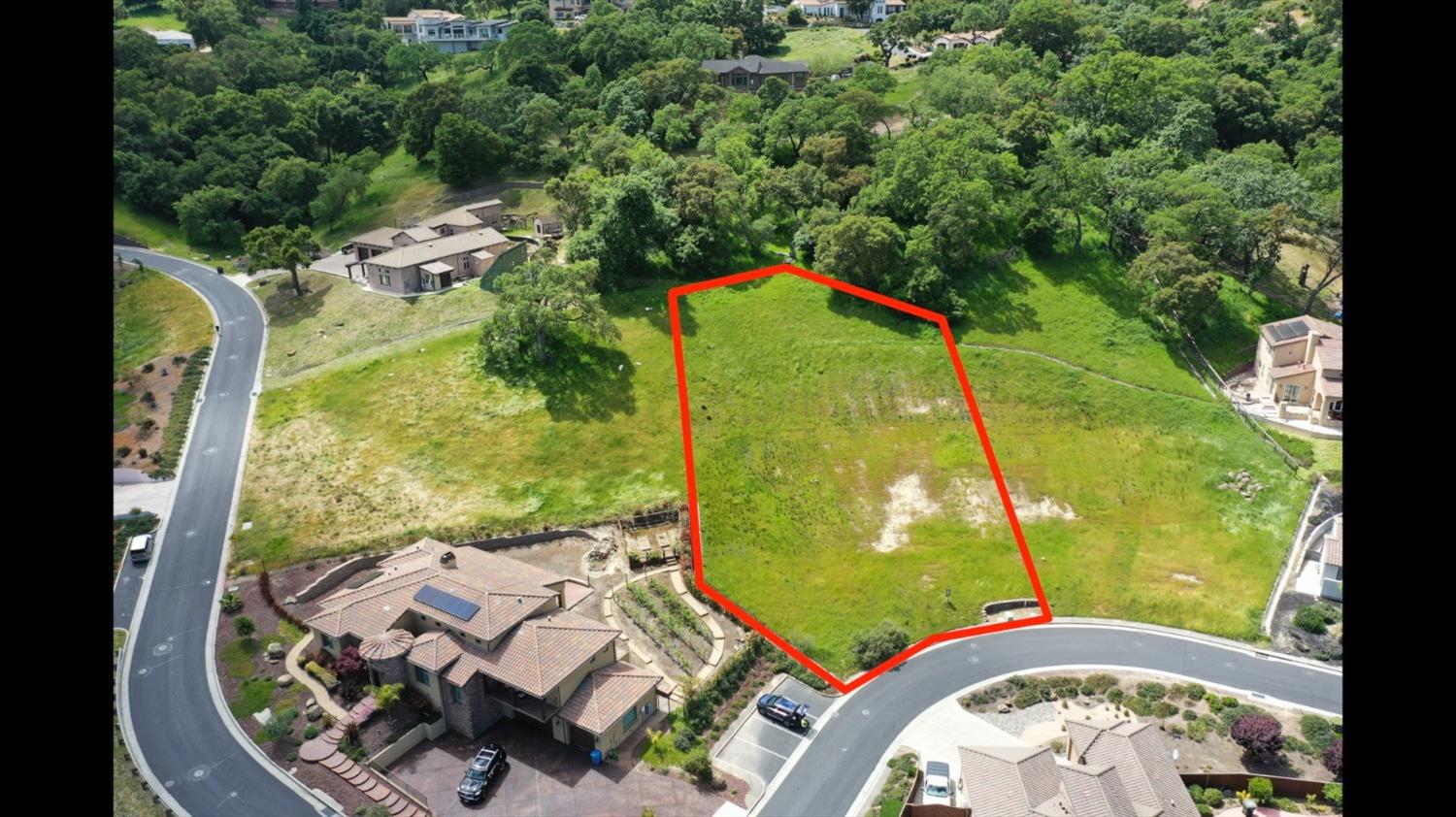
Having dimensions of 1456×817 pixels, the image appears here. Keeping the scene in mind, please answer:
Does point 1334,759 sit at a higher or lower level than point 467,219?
lower

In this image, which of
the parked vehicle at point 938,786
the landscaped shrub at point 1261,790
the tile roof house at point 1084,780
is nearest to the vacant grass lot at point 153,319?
the parked vehicle at point 938,786

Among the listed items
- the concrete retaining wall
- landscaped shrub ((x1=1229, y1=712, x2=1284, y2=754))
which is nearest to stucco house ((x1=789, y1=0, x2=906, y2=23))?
the concrete retaining wall

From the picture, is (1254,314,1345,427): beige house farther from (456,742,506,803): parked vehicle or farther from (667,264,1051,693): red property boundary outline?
(456,742,506,803): parked vehicle

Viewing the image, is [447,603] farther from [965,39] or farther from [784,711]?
[965,39]

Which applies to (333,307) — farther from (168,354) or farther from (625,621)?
(625,621)

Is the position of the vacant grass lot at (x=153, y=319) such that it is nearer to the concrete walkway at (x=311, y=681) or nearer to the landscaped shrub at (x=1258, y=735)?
the concrete walkway at (x=311, y=681)

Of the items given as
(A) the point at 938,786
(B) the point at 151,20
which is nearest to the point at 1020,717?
(A) the point at 938,786
